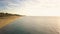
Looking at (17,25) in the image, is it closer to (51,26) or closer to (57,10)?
(51,26)

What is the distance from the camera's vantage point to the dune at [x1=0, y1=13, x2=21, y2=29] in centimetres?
124

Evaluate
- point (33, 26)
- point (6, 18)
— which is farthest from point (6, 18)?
point (33, 26)

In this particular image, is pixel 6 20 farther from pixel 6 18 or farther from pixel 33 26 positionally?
pixel 33 26

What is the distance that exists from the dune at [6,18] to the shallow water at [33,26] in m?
0.04

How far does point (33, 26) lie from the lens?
47.9 inches

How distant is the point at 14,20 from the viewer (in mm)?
1259

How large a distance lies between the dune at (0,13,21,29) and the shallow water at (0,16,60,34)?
0.04 meters

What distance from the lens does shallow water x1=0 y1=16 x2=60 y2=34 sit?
3.90 feet

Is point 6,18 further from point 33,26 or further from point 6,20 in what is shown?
point 33,26

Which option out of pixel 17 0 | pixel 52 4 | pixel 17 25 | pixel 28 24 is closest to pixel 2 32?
pixel 17 25

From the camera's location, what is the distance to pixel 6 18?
126 centimetres

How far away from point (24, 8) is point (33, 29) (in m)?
0.28

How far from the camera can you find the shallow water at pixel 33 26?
3.90ft

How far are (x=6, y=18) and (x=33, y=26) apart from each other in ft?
1.16
